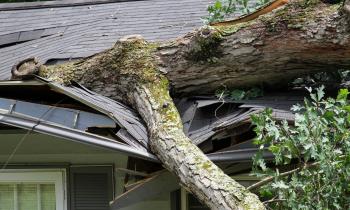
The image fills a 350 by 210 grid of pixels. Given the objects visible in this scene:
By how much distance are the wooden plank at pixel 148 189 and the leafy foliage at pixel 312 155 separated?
0.82m

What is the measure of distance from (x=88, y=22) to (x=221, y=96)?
10.2 ft

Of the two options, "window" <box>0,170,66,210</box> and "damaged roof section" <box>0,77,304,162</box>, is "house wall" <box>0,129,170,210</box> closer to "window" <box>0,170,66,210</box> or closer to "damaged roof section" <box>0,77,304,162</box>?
"window" <box>0,170,66,210</box>

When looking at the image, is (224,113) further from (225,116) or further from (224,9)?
(224,9)

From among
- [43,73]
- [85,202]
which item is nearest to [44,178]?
[85,202]

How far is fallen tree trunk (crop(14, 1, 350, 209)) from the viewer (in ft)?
14.7

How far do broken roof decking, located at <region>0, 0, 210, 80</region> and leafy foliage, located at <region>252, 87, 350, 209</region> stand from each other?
2507 millimetres

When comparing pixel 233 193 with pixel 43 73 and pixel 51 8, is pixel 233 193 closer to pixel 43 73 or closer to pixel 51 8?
pixel 43 73

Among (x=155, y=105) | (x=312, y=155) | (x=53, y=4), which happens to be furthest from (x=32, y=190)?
(x=53, y=4)

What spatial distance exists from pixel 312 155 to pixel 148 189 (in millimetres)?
1249

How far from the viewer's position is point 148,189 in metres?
4.80

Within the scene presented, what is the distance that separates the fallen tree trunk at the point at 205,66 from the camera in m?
4.48

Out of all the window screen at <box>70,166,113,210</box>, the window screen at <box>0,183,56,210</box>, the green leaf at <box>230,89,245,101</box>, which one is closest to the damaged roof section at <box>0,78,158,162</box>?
the green leaf at <box>230,89,245,101</box>

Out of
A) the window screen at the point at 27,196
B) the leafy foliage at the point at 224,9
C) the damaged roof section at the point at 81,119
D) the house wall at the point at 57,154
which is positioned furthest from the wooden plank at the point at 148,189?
the leafy foliage at the point at 224,9

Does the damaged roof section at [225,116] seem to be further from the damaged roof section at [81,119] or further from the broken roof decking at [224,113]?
the damaged roof section at [81,119]
